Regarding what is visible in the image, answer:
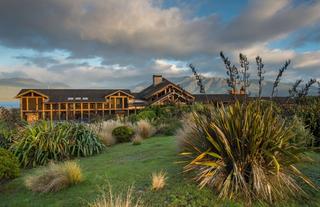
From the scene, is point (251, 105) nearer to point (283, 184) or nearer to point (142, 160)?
point (283, 184)

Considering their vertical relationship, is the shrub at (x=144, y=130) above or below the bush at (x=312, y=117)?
below

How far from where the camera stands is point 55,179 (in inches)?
205

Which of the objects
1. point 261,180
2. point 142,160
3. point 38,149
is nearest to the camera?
point 261,180

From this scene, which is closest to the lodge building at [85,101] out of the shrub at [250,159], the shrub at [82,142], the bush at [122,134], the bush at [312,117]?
the bush at [122,134]

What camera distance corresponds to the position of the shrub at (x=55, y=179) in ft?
17.0

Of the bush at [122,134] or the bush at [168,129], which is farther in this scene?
the bush at [168,129]

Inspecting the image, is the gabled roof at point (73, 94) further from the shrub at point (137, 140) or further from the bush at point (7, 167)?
the bush at point (7, 167)

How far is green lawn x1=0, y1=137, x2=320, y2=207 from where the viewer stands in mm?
4211

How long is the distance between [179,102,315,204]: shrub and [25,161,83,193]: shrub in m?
2.53

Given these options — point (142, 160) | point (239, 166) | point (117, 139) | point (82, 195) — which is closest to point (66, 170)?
point (82, 195)

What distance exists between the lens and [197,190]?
4.39 metres

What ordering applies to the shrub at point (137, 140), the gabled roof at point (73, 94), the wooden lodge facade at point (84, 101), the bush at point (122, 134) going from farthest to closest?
the gabled roof at point (73, 94), the wooden lodge facade at point (84, 101), the bush at point (122, 134), the shrub at point (137, 140)

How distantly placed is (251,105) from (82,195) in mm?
3522

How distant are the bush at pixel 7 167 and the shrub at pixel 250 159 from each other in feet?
14.3
